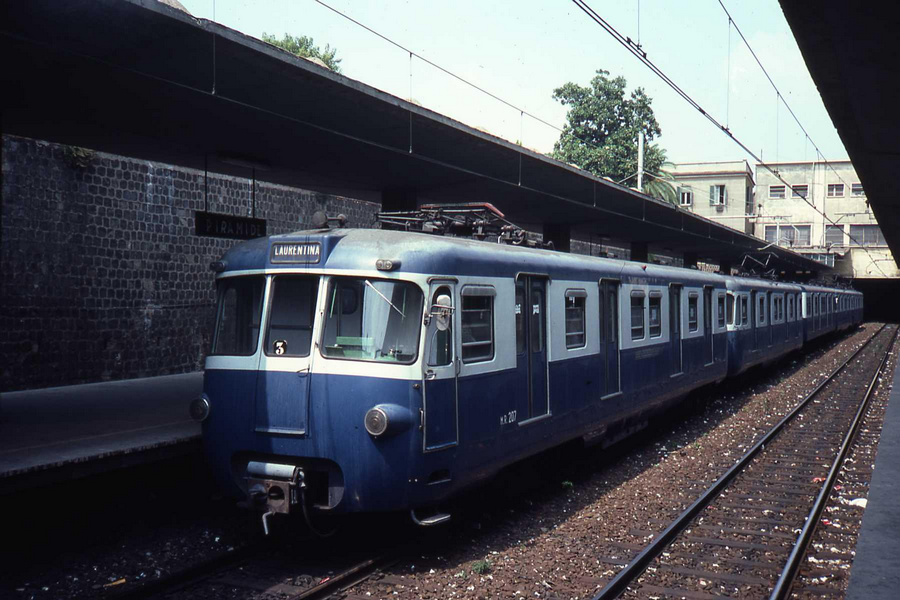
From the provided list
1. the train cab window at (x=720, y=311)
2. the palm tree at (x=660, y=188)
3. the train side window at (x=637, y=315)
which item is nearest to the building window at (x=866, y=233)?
the palm tree at (x=660, y=188)

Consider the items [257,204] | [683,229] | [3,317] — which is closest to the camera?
[3,317]

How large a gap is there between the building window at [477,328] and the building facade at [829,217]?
5680 cm

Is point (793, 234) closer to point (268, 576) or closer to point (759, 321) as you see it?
point (759, 321)

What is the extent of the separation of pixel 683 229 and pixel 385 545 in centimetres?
2035

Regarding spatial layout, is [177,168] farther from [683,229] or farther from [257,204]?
[683,229]

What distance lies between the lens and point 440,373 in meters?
7.25

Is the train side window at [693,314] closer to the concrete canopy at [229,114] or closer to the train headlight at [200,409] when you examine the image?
the concrete canopy at [229,114]

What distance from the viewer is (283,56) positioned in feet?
29.7

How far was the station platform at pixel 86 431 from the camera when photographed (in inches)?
290

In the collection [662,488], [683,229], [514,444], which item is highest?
[683,229]

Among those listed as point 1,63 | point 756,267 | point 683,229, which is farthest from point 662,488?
point 756,267

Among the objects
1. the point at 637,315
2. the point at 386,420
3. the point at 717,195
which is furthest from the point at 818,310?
the point at 717,195

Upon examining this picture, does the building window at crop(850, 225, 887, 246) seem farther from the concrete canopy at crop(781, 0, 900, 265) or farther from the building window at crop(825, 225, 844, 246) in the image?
the concrete canopy at crop(781, 0, 900, 265)

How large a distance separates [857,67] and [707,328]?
7370mm
